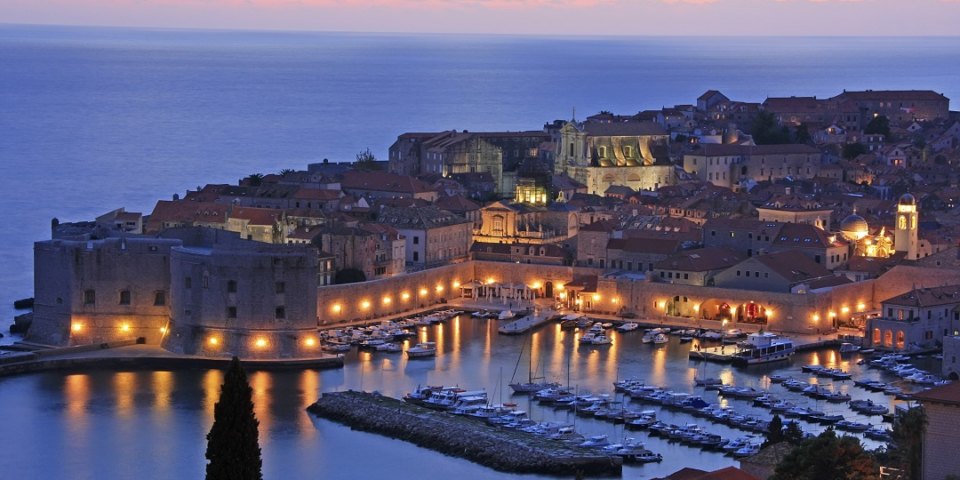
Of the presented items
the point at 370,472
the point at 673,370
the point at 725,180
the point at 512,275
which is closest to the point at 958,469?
the point at 370,472

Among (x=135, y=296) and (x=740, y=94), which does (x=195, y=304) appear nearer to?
(x=135, y=296)

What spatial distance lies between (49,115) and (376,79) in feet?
146

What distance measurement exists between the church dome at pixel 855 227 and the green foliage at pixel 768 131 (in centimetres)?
1672

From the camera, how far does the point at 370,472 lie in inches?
900

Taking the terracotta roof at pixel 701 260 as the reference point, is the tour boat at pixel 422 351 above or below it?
below

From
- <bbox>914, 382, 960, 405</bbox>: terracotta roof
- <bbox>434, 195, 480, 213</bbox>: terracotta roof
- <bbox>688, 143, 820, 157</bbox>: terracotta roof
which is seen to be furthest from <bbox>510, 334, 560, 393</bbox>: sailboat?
<bbox>688, 143, 820, 157</bbox>: terracotta roof

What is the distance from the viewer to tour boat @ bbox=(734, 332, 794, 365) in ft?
97.1

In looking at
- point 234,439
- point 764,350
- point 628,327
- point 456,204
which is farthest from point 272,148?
point 234,439

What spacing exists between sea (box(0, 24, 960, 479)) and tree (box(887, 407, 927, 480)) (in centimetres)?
437

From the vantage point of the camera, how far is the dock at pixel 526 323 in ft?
105

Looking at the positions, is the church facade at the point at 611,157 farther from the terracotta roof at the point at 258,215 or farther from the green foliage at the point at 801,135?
the terracotta roof at the point at 258,215

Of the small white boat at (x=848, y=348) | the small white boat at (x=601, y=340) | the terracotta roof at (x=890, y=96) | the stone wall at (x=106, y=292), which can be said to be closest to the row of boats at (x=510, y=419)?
the small white boat at (x=601, y=340)

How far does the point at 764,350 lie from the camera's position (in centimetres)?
2986

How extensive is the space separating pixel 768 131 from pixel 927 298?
24024mm
